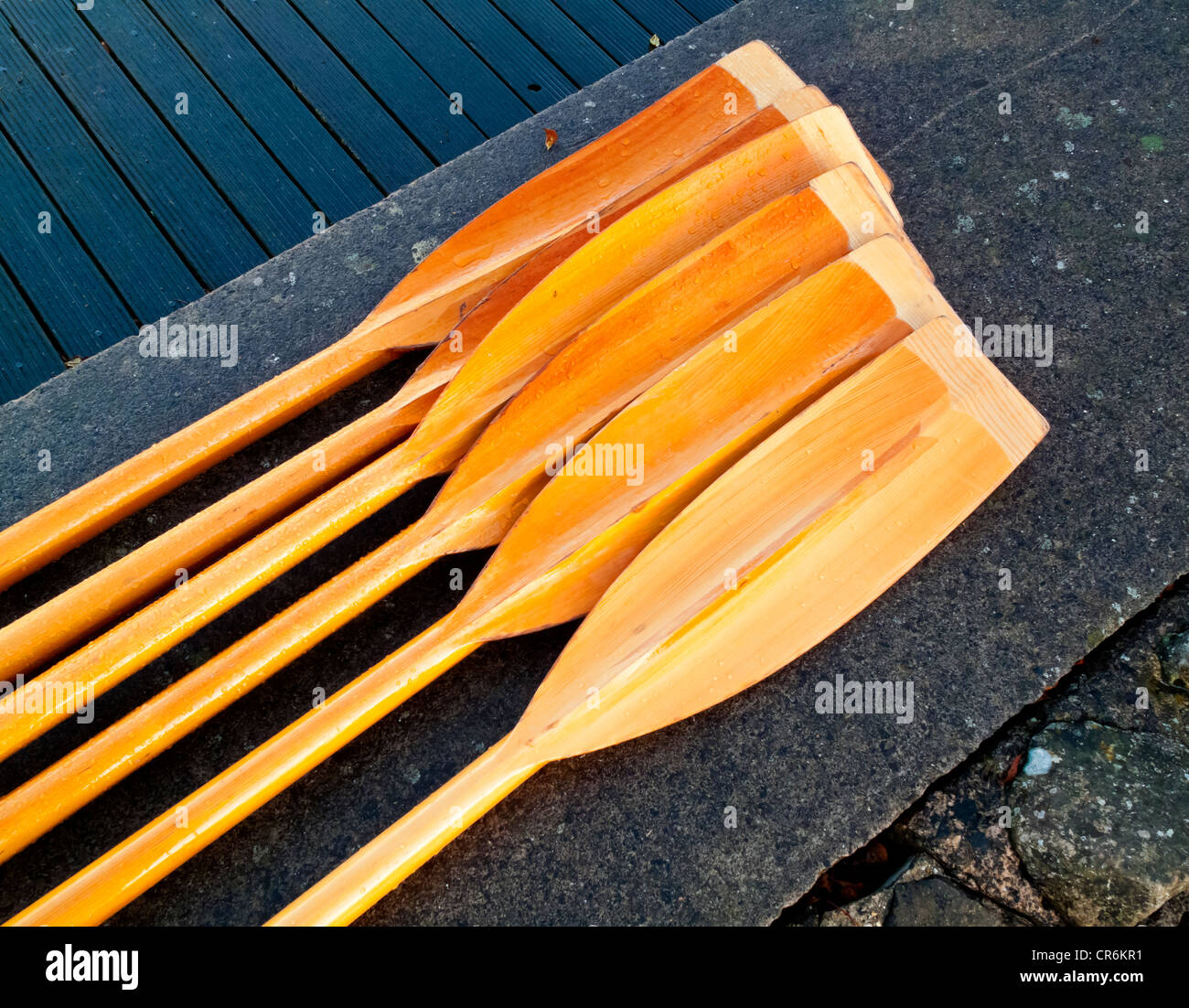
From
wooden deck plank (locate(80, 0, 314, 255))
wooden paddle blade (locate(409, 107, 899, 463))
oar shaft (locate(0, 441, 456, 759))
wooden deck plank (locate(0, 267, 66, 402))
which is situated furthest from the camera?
wooden deck plank (locate(80, 0, 314, 255))

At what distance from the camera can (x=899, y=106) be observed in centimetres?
255

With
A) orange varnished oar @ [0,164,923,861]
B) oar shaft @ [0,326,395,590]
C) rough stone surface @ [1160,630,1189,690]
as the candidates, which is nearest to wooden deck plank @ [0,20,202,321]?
oar shaft @ [0,326,395,590]

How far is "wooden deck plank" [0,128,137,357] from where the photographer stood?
2539 mm

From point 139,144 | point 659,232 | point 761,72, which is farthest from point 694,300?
point 139,144

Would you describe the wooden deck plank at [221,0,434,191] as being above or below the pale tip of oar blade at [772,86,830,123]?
above

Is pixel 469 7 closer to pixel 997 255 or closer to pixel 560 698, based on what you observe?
pixel 997 255

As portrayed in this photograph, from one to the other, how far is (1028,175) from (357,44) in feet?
7.11

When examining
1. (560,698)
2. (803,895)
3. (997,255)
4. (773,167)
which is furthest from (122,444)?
(997,255)

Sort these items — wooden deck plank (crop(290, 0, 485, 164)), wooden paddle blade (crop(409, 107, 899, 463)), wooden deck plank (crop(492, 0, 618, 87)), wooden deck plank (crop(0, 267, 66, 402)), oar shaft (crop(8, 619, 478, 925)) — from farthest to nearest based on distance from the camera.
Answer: wooden deck plank (crop(492, 0, 618, 87))
wooden deck plank (crop(290, 0, 485, 164))
wooden deck plank (crop(0, 267, 66, 402))
wooden paddle blade (crop(409, 107, 899, 463))
oar shaft (crop(8, 619, 478, 925))

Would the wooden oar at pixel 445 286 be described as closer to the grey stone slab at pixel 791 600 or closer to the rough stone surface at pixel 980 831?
the grey stone slab at pixel 791 600

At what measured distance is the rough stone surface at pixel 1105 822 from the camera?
162 centimetres

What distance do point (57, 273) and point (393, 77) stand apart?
122 cm

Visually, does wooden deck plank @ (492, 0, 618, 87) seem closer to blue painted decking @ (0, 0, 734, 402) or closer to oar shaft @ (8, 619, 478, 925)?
blue painted decking @ (0, 0, 734, 402)

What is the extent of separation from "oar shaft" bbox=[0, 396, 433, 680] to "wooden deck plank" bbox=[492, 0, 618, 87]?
5.46 ft
